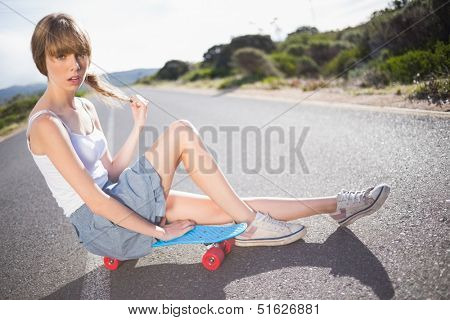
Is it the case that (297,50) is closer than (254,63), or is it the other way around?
(254,63)

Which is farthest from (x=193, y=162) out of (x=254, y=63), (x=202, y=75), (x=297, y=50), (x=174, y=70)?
(x=174, y=70)

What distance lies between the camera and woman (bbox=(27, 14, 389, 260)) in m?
2.11

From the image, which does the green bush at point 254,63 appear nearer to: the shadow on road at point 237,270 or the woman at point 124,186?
the woman at point 124,186

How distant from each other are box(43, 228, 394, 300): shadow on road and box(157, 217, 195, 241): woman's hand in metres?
0.21

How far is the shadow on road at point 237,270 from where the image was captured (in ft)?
6.73

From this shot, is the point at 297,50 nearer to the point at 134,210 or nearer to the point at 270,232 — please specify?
the point at 270,232

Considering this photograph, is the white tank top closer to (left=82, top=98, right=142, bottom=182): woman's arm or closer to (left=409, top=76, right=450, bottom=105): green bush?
(left=82, top=98, right=142, bottom=182): woman's arm

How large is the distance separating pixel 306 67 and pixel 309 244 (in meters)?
17.4

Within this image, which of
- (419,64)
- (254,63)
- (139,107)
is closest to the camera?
(139,107)

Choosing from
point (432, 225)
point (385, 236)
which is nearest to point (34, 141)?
point (385, 236)

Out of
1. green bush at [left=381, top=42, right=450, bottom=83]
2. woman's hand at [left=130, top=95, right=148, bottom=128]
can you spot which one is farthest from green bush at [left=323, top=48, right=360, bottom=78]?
woman's hand at [left=130, top=95, right=148, bottom=128]

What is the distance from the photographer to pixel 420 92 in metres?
5.74

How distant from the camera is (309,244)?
2.40 metres
